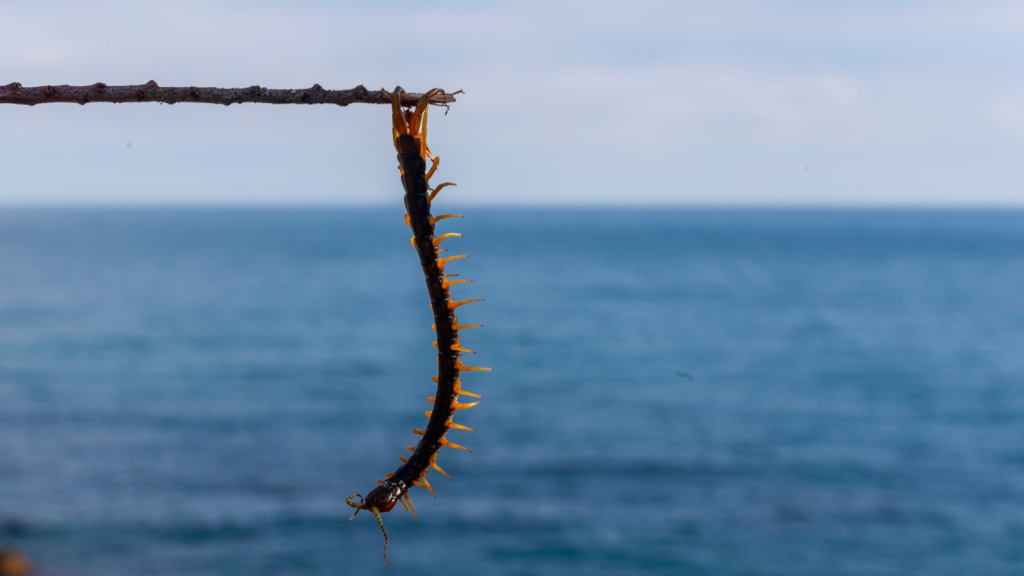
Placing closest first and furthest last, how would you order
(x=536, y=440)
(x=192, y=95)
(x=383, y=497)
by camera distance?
(x=383, y=497) → (x=192, y=95) → (x=536, y=440)

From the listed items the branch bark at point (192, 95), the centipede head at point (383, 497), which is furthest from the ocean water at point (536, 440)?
the branch bark at point (192, 95)

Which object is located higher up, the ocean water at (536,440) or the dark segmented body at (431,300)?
the dark segmented body at (431,300)

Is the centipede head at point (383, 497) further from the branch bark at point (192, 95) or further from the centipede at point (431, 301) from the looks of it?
the branch bark at point (192, 95)

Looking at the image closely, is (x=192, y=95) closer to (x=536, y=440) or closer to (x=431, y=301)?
(x=431, y=301)

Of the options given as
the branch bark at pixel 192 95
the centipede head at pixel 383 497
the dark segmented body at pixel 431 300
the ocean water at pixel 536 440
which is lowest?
the ocean water at pixel 536 440

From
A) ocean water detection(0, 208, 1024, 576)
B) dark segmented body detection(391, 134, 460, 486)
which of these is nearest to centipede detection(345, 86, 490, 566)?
dark segmented body detection(391, 134, 460, 486)

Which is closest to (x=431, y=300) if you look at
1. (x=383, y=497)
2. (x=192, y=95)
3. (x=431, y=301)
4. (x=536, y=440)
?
(x=431, y=301)

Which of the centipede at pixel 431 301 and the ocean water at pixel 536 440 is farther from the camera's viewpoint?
the ocean water at pixel 536 440

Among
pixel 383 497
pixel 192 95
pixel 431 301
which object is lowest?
pixel 383 497
